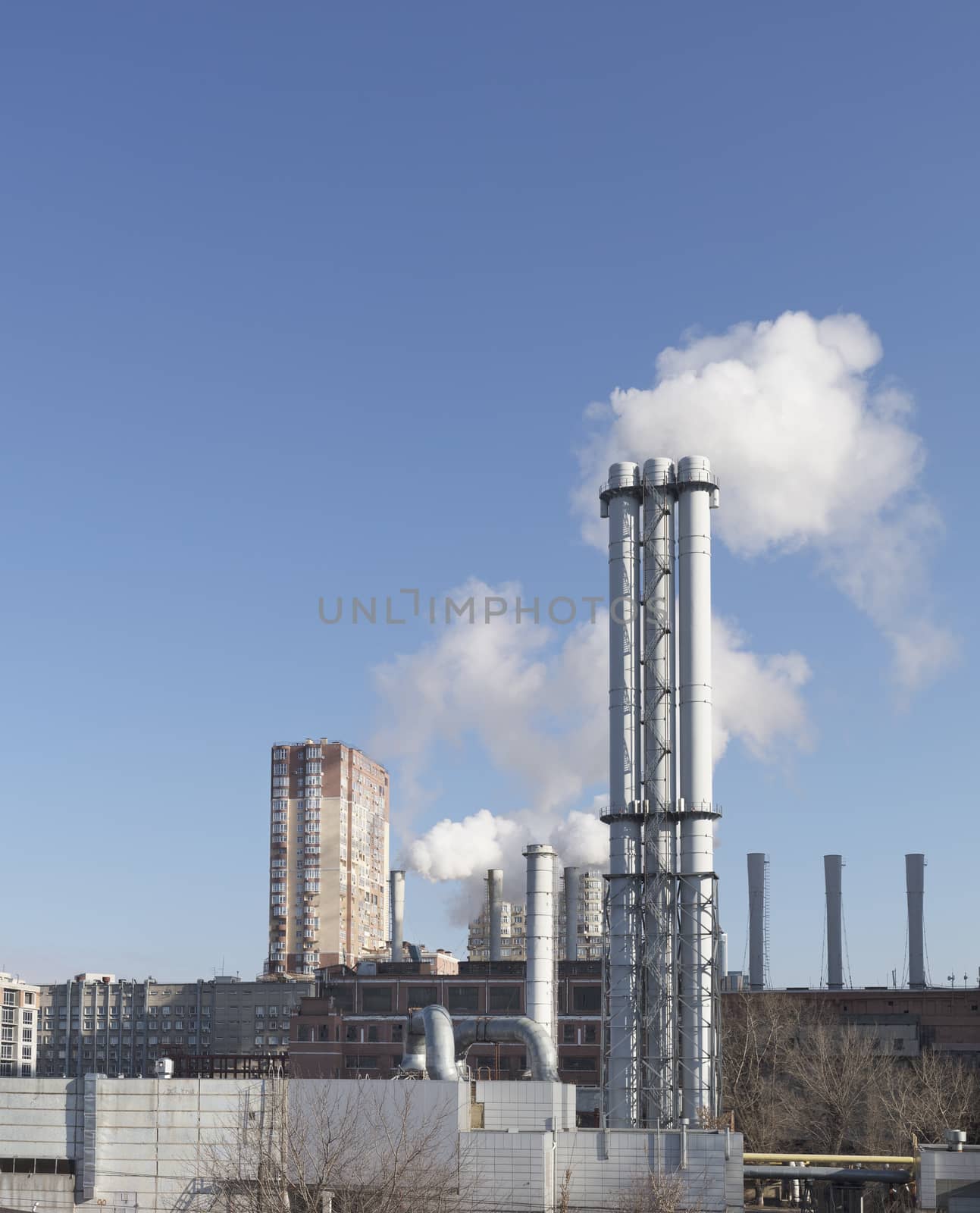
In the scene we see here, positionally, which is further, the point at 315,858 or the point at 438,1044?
the point at 315,858

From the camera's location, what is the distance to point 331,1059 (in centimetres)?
9962

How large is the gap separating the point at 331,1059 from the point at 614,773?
1667 inches

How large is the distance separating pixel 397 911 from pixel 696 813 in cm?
5845

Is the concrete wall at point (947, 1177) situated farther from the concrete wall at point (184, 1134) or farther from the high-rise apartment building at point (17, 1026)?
the high-rise apartment building at point (17, 1026)

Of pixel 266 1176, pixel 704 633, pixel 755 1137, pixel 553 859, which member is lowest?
pixel 755 1137

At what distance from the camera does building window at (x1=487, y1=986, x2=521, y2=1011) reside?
99.2 m

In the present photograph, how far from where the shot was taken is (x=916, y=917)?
109 meters

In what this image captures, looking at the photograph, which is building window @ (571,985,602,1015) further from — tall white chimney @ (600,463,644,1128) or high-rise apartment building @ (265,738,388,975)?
high-rise apartment building @ (265,738,388,975)

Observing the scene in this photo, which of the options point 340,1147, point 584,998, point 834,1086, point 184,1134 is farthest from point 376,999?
point 340,1147

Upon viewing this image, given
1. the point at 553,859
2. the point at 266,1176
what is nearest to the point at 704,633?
the point at 553,859

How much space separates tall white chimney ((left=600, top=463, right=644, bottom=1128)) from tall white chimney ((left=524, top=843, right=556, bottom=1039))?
980 centimetres

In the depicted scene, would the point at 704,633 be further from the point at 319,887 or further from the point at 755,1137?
the point at 319,887

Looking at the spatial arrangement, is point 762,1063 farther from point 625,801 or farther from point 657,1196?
point 657,1196

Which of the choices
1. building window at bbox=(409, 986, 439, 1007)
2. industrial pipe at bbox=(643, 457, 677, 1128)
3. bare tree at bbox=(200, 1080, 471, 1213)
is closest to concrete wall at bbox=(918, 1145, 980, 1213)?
bare tree at bbox=(200, 1080, 471, 1213)
